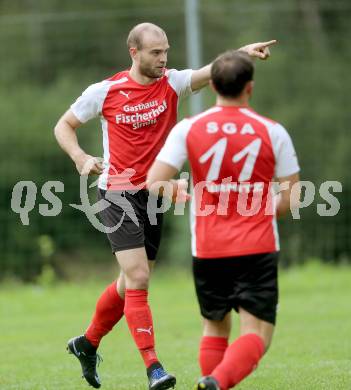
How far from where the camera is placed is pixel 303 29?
56.5 feet

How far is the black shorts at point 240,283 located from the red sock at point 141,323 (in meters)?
1.13

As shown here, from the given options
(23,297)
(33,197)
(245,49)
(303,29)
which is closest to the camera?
(245,49)

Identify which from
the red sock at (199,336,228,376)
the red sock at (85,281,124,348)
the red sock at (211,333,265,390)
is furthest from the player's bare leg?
the red sock at (211,333,265,390)

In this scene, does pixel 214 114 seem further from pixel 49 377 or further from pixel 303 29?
pixel 303 29

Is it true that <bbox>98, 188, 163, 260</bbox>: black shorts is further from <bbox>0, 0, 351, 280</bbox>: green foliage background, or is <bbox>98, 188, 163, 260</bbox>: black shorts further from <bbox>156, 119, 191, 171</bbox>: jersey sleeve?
<bbox>0, 0, 351, 280</bbox>: green foliage background

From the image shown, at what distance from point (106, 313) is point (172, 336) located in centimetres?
278

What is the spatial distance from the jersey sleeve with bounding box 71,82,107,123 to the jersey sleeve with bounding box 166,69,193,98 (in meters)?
0.42

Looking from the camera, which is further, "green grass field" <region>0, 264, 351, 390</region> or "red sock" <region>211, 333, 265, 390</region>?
"green grass field" <region>0, 264, 351, 390</region>

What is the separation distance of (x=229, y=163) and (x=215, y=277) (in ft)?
1.87

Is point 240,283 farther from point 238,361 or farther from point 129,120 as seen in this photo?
point 129,120

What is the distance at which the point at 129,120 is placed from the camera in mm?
6391

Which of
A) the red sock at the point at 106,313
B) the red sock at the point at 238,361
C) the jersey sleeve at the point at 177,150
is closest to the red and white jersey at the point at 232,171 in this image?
the jersey sleeve at the point at 177,150

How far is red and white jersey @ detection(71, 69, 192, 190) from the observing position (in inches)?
252

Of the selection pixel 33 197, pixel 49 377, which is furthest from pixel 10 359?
pixel 33 197
